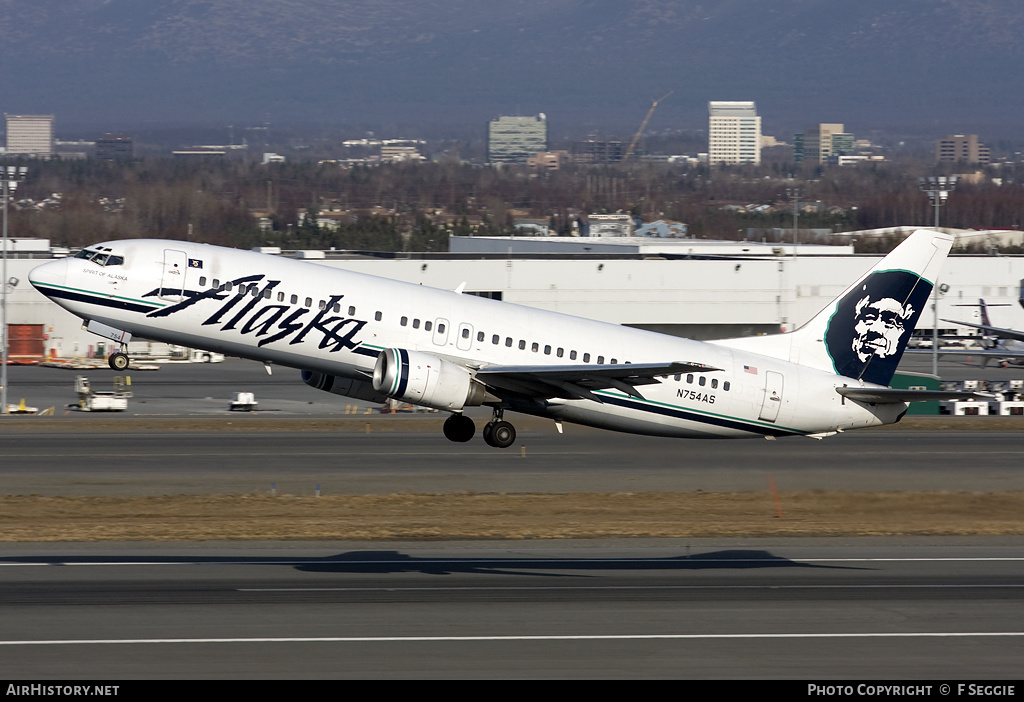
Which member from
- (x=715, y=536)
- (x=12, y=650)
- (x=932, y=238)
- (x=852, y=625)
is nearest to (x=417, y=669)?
(x=12, y=650)

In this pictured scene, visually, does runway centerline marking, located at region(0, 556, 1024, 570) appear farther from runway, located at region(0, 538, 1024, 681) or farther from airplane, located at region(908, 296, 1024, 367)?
airplane, located at region(908, 296, 1024, 367)

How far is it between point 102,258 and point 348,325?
24.3 ft

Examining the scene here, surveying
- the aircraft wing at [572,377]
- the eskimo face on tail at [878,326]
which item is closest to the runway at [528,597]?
the aircraft wing at [572,377]

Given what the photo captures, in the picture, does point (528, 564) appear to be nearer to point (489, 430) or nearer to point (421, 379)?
point (489, 430)

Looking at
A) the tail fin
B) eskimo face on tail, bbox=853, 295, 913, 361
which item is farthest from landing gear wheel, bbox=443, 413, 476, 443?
eskimo face on tail, bbox=853, 295, 913, 361

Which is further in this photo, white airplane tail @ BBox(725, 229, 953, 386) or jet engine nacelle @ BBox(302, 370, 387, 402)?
white airplane tail @ BBox(725, 229, 953, 386)

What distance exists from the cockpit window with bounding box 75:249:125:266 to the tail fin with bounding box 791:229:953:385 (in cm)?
2179

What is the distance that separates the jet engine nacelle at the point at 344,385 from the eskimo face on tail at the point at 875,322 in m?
15.7

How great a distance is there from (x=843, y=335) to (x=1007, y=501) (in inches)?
497

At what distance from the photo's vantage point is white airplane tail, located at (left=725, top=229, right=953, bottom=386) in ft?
138

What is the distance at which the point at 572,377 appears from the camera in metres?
36.6

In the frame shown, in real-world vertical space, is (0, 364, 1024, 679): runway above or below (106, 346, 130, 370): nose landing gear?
below
